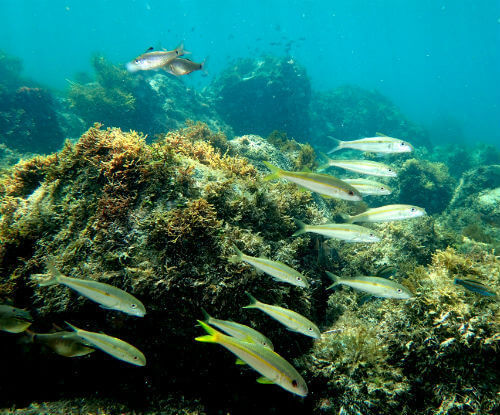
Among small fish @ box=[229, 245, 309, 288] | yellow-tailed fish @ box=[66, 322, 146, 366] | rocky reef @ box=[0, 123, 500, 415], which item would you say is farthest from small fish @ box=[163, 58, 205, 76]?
yellow-tailed fish @ box=[66, 322, 146, 366]

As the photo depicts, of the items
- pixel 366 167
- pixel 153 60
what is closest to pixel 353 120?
pixel 366 167

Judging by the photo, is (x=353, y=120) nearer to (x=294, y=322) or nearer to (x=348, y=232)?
(x=348, y=232)

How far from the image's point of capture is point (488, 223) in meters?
11.0

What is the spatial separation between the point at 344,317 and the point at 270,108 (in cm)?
1884

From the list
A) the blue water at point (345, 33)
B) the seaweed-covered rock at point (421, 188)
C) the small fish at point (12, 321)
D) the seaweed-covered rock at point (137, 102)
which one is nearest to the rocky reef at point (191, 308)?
the small fish at point (12, 321)

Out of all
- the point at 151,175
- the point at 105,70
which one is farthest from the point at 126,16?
the point at 151,175

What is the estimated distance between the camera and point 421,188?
12633 millimetres

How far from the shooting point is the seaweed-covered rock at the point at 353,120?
80.0 feet

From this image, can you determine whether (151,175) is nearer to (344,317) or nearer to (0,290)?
(0,290)

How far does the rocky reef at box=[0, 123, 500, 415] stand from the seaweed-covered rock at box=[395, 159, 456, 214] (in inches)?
389

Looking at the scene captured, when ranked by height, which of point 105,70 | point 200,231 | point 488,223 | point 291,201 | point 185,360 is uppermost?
point 105,70

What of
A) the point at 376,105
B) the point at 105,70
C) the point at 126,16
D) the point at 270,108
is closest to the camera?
the point at 105,70

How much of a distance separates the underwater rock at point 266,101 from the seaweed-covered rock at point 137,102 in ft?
5.59

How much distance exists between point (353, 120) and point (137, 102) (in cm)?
2234
